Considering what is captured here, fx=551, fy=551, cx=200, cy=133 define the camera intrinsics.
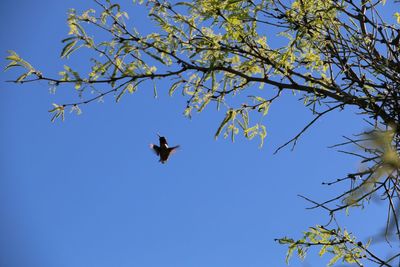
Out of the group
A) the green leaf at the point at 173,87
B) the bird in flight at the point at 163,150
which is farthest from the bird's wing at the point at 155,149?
the green leaf at the point at 173,87

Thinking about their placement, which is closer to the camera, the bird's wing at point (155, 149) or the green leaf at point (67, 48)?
the green leaf at point (67, 48)

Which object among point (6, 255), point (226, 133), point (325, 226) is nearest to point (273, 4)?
point (226, 133)

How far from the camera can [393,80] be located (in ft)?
10.4

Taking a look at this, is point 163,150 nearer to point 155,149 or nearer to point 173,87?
point 155,149

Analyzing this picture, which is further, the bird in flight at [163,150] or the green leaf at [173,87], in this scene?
the bird in flight at [163,150]

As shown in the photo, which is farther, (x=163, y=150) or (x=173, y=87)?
(x=163, y=150)

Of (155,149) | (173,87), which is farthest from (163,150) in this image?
(173,87)

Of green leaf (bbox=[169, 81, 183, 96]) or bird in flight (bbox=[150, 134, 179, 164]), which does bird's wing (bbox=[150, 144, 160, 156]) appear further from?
green leaf (bbox=[169, 81, 183, 96])

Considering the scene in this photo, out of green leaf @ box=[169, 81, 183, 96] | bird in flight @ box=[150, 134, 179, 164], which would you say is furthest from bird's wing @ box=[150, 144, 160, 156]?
green leaf @ box=[169, 81, 183, 96]

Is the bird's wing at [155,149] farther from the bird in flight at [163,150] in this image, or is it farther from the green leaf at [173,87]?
the green leaf at [173,87]

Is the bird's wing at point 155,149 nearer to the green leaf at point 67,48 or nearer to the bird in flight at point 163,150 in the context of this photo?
the bird in flight at point 163,150

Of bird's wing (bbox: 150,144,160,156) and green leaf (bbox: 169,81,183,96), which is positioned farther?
bird's wing (bbox: 150,144,160,156)

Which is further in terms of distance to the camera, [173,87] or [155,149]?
[155,149]

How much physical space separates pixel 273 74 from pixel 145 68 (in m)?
1.02
